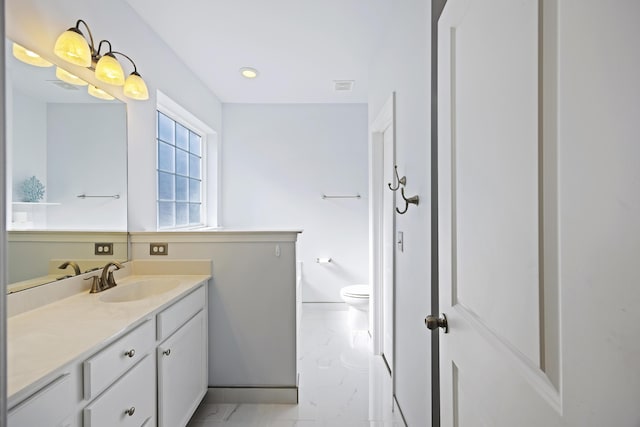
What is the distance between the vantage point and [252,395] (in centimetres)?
215

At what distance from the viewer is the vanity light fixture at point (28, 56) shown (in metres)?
1.40

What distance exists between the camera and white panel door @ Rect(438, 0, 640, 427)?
0.35m

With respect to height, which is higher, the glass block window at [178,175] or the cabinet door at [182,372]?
the glass block window at [178,175]

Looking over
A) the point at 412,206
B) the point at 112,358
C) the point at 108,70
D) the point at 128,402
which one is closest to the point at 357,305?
the point at 412,206

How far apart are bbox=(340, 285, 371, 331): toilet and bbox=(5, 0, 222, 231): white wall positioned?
194cm

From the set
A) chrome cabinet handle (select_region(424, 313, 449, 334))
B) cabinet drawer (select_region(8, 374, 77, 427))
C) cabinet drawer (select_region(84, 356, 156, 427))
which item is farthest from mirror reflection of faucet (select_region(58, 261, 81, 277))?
chrome cabinet handle (select_region(424, 313, 449, 334))

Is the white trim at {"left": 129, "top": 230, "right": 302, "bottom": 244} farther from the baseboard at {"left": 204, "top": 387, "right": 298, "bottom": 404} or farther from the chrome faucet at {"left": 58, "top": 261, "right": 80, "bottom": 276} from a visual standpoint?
the baseboard at {"left": 204, "top": 387, "right": 298, "bottom": 404}

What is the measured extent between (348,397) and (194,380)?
39.8 inches

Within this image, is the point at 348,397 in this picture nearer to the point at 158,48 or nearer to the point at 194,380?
the point at 194,380

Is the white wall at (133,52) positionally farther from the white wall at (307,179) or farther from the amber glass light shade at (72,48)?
the white wall at (307,179)

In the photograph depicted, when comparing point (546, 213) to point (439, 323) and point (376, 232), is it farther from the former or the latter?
point (376, 232)

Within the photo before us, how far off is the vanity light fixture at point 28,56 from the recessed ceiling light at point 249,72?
68.4 inches

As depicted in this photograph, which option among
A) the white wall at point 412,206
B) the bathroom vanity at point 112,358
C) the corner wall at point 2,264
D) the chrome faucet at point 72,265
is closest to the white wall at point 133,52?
the chrome faucet at point 72,265

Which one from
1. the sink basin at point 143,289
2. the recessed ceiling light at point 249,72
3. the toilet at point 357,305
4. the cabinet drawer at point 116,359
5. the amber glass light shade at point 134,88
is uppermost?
the recessed ceiling light at point 249,72
